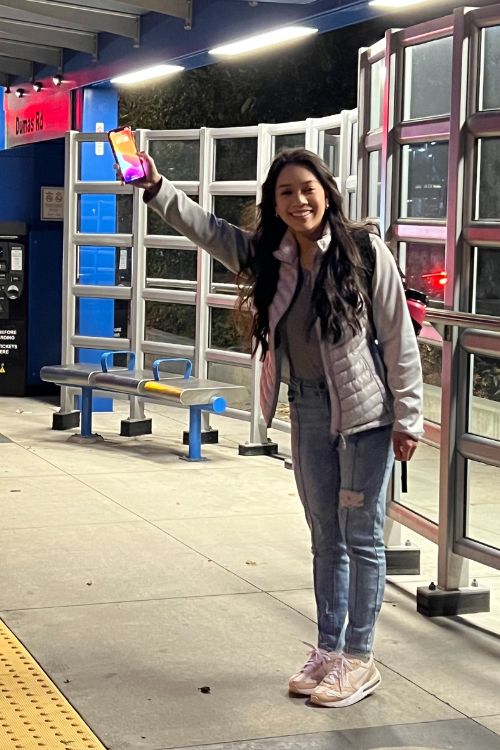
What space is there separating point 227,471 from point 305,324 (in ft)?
15.3

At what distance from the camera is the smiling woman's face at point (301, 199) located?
13.9 ft

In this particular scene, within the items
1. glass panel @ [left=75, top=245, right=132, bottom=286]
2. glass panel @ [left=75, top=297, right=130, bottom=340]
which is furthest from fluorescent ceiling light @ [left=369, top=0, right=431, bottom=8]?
glass panel @ [left=75, top=297, right=130, bottom=340]

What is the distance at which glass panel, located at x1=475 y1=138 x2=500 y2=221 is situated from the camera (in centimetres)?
522

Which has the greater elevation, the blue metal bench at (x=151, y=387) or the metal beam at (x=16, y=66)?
the metal beam at (x=16, y=66)

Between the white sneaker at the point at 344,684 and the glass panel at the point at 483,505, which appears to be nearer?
the white sneaker at the point at 344,684

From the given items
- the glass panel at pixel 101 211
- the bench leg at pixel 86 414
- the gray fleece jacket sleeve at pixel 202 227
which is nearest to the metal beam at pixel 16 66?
the glass panel at pixel 101 211

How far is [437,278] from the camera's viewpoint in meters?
5.59

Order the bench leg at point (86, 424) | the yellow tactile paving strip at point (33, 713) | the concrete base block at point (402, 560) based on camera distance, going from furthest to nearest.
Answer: the bench leg at point (86, 424), the concrete base block at point (402, 560), the yellow tactile paving strip at point (33, 713)

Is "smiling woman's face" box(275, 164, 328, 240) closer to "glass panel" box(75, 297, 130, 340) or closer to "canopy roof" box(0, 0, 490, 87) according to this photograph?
"canopy roof" box(0, 0, 490, 87)

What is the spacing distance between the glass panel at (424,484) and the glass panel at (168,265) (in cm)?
486

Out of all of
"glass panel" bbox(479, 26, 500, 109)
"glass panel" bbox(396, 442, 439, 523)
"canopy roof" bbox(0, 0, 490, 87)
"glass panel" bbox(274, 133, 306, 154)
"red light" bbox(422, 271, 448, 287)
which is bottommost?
"glass panel" bbox(396, 442, 439, 523)

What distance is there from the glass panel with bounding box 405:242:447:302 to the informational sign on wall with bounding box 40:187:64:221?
7.26 metres

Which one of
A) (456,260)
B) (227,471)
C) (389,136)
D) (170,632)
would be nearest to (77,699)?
(170,632)

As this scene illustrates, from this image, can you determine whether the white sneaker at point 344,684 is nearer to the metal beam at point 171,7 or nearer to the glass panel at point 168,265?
the metal beam at point 171,7
